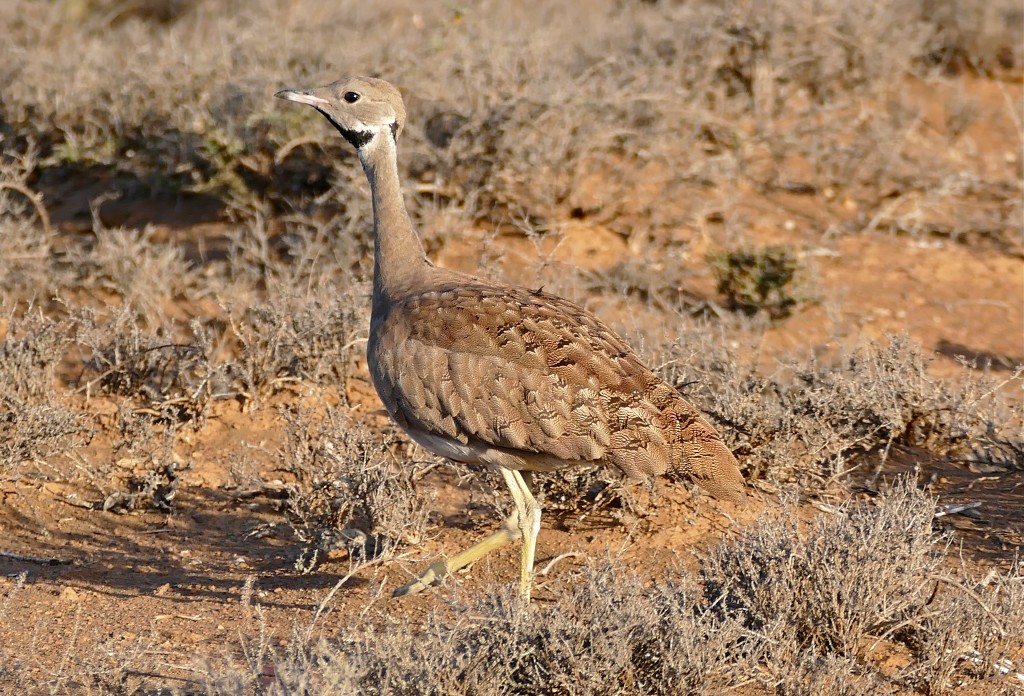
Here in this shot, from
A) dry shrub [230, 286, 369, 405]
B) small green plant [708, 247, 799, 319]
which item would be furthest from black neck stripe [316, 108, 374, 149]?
small green plant [708, 247, 799, 319]

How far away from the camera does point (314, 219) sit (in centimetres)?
772

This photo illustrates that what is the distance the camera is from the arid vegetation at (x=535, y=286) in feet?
12.1

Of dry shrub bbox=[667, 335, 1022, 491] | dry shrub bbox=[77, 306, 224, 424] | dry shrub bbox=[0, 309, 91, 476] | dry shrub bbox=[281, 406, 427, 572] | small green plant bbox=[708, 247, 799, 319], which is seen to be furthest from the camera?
small green plant bbox=[708, 247, 799, 319]

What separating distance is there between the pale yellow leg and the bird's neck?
2.95 feet

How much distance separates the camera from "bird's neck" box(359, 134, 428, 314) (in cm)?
469

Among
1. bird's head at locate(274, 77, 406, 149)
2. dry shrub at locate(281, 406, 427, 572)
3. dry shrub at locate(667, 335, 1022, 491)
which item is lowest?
dry shrub at locate(281, 406, 427, 572)

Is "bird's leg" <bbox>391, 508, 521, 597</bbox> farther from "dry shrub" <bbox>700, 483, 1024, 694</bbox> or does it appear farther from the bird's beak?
the bird's beak

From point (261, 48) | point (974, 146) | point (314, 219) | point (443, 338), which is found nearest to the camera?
point (443, 338)

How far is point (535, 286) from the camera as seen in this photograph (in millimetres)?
6270

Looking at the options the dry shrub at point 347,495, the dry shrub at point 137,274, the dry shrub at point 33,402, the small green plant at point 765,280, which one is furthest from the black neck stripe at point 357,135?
the small green plant at point 765,280

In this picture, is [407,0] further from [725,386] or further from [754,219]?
[725,386]

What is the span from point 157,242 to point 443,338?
14.8 ft

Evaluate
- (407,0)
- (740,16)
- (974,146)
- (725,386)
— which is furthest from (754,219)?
(407,0)

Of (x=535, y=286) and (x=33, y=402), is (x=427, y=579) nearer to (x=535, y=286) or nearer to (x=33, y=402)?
(x=535, y=286)
